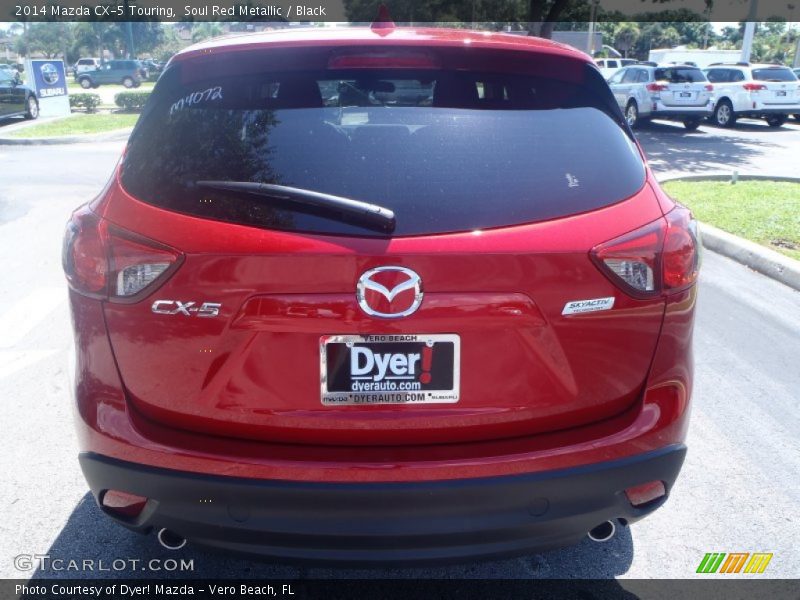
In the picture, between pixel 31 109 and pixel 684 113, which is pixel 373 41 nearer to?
pixel 684 113

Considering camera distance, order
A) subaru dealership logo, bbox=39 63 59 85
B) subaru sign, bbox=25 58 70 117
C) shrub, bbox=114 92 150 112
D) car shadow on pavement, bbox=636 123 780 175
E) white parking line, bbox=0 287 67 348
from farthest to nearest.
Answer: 1. shrub, bbox=114 92 150 112
2. subaru dealership logo, bbox=39 63 59 85
3. subaru sign, bbox=25 58 70 117
4. car shadow on pavement, bbox=636 123 780 175
5. white parking line, bbox=0 287 67 348

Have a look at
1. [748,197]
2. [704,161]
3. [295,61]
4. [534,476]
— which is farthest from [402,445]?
[704,161]

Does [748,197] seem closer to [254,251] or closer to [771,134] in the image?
[254,251]

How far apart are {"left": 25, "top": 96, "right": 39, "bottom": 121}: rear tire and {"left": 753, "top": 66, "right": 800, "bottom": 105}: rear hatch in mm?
20866

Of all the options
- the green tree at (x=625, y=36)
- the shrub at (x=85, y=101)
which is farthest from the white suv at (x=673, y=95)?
the green tree at (x=625, y=36)

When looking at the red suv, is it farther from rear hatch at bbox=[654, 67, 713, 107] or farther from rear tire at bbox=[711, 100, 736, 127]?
rear tire at bbox=[711, 100, 736, 127]

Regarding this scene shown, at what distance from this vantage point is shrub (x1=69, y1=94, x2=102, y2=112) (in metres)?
26.0

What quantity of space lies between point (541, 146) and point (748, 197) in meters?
8.55

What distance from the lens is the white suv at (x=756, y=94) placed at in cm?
2091

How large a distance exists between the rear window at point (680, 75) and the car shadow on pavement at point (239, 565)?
20305mm

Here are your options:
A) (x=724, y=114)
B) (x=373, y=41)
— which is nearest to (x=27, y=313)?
(x=373, y=41)

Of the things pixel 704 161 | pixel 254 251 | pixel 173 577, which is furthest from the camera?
pixel 704 161

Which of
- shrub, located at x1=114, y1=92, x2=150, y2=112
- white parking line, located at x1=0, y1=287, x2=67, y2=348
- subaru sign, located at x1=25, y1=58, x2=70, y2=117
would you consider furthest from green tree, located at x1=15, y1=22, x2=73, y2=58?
white parking line, located at x1=0, y1=287, x2=67, y2=348

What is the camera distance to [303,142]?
2.19 metres
